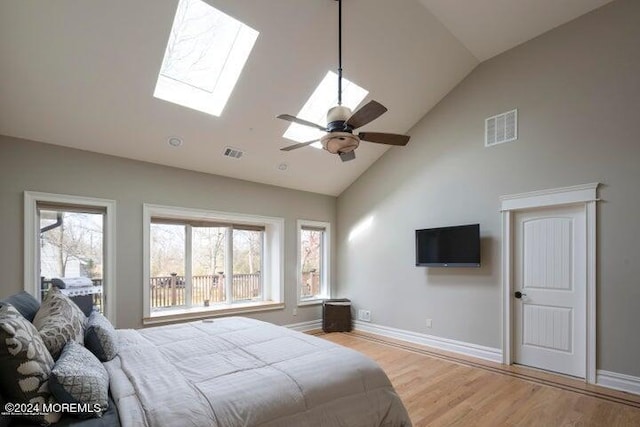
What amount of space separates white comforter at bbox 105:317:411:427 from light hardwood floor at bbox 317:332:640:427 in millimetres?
1089

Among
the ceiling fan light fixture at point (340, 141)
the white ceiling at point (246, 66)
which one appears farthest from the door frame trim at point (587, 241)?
the ceiling fan light fixture at point (340, 141)

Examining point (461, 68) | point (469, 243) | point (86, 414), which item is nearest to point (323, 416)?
point (86, 414)

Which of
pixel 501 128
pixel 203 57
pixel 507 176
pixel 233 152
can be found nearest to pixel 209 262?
pixel 233 152

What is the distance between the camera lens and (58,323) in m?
1.92

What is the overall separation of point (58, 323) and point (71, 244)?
258 cm

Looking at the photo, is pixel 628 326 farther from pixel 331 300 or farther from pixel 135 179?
pixel 135 179

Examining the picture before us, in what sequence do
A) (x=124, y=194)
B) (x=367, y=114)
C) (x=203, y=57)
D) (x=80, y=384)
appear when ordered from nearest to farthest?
(x=80, y=384)
(x=367, y=114)
(x=203, y=57)
(x=124, y=194)

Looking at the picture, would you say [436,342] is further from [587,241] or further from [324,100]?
[324,100]

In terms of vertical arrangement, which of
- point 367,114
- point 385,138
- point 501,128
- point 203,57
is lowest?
point 385,138

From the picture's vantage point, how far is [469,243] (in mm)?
4484

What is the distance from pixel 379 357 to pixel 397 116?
11.5 ft

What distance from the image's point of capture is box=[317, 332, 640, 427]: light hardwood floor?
2.84 meters

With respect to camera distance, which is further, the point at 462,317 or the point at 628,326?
the point at 462,317

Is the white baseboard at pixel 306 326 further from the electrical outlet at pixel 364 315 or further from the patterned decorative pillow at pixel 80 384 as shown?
the patterned decorative pillow at pixel 80 384
